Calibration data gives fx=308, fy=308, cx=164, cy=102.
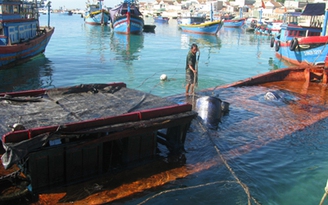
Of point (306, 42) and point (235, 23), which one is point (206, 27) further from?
point (306, 42)

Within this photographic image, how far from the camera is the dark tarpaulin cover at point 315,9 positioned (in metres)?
26.1

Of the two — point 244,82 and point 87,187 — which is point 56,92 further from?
point 244,82

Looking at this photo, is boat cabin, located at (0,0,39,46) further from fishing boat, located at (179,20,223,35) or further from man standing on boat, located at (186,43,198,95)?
fishing boat, located at (179,20,223,35)

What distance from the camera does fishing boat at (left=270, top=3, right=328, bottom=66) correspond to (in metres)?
19.7

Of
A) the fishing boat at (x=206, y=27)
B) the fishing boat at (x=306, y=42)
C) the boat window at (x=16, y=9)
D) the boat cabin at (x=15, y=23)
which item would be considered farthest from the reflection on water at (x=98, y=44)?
the fishing boat at (x=206, y=27)

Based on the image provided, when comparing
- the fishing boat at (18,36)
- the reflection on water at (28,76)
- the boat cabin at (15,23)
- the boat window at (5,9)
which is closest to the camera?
the reflection on water at (28,76)

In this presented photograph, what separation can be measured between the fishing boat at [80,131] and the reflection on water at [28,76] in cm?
885

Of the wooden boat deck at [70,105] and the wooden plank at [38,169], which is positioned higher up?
the wooden boat deck at [70,105]

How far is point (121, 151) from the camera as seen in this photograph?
234 inches

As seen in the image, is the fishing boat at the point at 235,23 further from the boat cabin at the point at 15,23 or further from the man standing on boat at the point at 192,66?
the man standing on boat at the point at 192,66

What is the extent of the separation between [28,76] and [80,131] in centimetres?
1363

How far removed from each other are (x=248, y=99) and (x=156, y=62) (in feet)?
39.1

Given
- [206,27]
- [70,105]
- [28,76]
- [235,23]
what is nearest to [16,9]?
[28,76]

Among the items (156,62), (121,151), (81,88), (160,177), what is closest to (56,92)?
(81,88)
